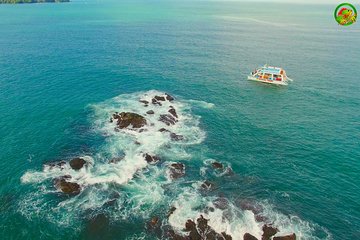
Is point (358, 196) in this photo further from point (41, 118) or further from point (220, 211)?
point (41, 118)

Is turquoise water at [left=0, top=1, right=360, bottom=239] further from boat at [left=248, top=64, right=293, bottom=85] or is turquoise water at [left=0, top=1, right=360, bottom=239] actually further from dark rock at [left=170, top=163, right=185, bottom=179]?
boat at [left=248, top=64, right=293, bottom=85]

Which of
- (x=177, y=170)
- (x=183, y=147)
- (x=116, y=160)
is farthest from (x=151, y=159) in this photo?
(x=183, y=147)

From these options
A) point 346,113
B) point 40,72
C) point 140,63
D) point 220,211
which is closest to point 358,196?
point 220,211

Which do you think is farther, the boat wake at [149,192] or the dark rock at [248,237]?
the boat wake at [149,192]

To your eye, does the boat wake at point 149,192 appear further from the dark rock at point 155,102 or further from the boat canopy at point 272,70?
the boat canopy at point 272,70

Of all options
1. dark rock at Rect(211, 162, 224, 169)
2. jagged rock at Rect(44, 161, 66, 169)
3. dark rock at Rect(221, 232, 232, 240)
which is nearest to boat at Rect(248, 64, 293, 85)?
dark rock at Rect(211, 162, 224, 169)

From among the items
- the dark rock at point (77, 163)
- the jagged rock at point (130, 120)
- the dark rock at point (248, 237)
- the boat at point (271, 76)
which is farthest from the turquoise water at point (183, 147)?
the jagged rock at point (130, 120)
